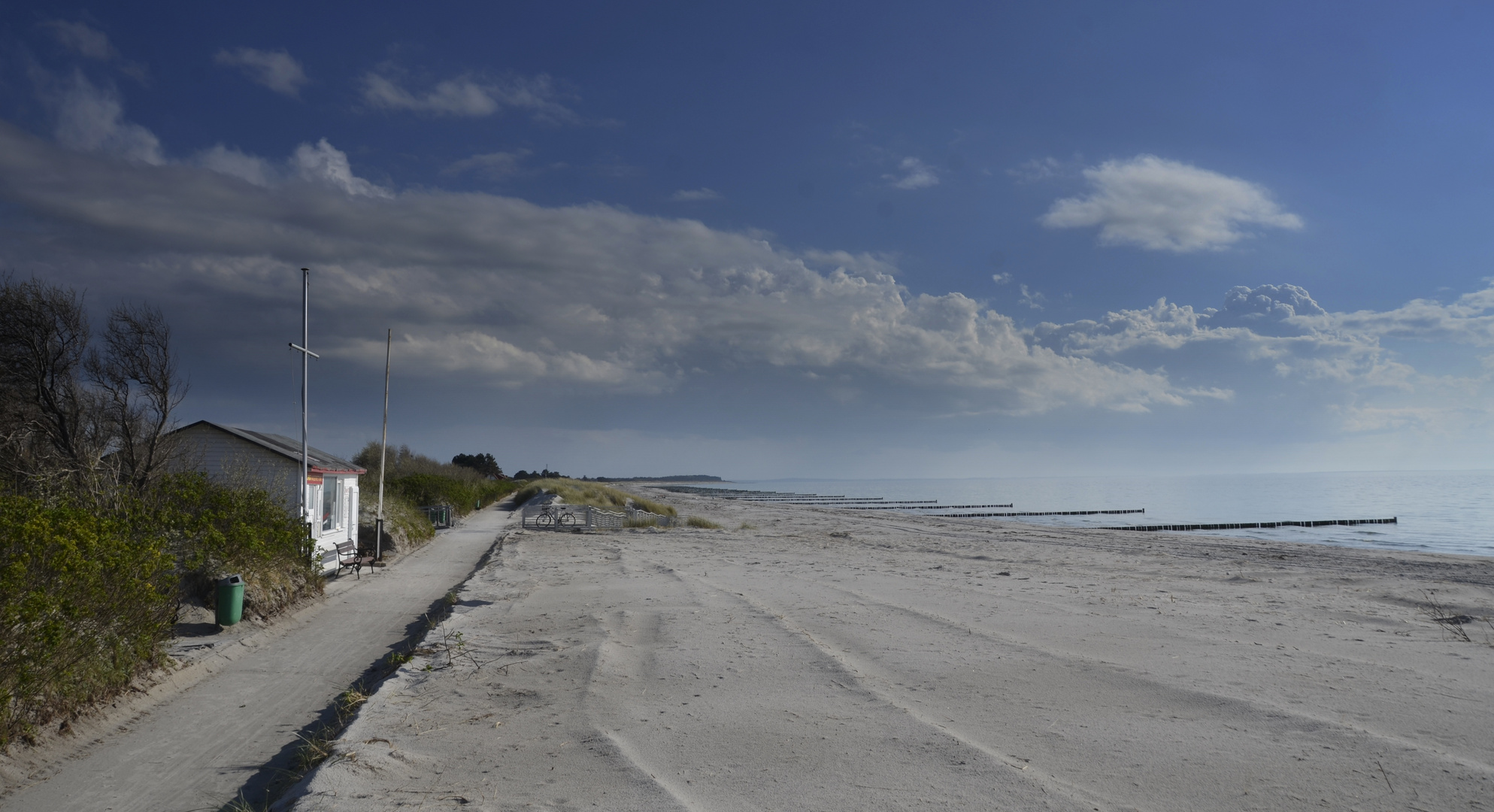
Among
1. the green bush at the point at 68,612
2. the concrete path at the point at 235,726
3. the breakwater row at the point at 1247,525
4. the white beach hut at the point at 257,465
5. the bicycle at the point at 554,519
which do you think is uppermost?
the white beach hut at the point at 257,465

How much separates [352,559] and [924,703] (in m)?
16.3

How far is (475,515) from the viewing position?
4341cm

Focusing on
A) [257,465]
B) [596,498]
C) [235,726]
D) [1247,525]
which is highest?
[257,465]

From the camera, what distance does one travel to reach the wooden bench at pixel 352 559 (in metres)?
18.6

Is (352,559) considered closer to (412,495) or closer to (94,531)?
(94,531)

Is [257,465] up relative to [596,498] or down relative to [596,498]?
up

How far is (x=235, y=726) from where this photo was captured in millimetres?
7684

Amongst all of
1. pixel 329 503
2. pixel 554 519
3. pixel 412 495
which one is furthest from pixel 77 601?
pixel 412 495

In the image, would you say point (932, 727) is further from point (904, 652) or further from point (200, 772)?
point (200, 772)

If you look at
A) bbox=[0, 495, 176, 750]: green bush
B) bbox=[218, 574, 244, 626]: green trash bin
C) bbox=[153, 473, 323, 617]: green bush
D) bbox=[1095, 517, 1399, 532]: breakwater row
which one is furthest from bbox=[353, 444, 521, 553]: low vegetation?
bbox=[1095, 517, 1399, 532]: breakwater row

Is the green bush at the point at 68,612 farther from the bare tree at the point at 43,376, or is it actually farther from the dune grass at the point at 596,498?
the dune grass at the point at 596,498

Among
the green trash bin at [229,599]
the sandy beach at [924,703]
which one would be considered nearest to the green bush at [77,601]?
the green trash bin at [229,599]

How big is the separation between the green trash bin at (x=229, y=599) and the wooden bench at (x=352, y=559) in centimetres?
679

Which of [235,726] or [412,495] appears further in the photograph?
[412,495]
